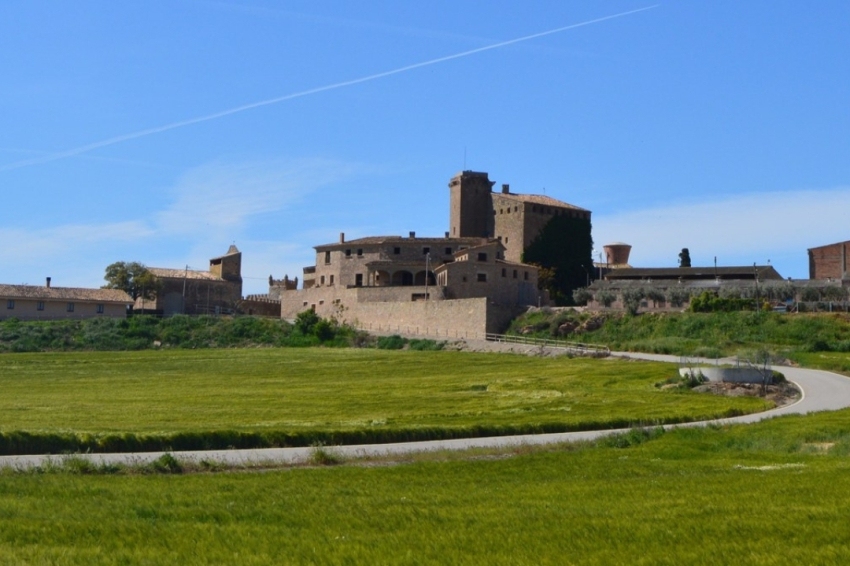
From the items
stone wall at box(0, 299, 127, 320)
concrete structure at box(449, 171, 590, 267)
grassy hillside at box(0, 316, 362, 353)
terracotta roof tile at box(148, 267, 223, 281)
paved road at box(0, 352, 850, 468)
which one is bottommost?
paved road at box(0, 352, 850, 468)

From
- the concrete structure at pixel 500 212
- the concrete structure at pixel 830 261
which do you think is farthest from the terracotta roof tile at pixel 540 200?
the concrete structure at pixel 830 261

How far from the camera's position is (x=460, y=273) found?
83000 millimetres

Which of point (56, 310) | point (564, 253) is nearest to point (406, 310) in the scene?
point (564, 253)

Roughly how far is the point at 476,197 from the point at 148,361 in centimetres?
4553

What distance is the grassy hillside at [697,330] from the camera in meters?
62.0

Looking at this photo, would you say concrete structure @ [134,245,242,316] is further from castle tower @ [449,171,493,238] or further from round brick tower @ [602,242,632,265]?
round brick tower @ [602,242,632,265]

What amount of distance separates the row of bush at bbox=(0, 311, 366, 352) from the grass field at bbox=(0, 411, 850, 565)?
60949mm

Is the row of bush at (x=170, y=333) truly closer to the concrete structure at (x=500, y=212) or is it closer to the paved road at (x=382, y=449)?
the concrete structure at (x=500, y=212)

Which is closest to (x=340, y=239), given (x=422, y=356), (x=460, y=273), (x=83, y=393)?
(x=460, y=273)

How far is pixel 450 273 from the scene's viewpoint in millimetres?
83562

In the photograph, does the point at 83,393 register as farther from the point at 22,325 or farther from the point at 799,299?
the point at 799,299

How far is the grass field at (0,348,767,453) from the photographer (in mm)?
27219

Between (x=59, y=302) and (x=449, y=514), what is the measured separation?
85181 millimetres

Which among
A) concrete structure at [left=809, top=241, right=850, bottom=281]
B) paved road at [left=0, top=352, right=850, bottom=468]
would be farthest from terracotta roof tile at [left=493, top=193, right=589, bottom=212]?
paved road at [left=0, top=352, right=850, bottom=468]
